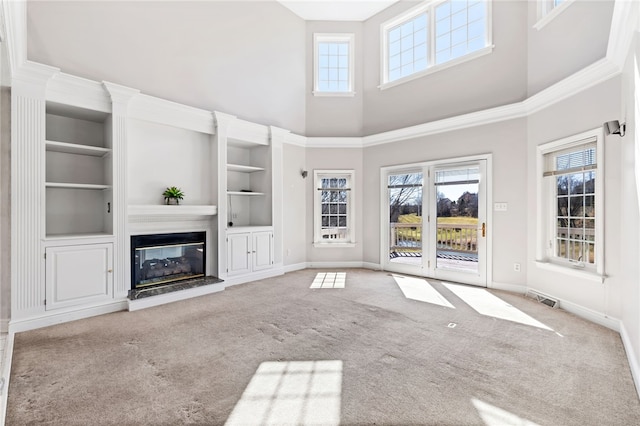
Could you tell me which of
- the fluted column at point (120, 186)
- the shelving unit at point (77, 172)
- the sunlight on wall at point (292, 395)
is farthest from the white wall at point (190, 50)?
the sunlight on wall at point (292, 395)

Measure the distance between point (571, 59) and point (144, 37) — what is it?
18.9 ft

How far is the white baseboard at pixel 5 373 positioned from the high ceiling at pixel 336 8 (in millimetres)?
6715

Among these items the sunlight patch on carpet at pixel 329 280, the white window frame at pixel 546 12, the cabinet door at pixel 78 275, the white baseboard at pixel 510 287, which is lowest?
the sunlight patch on carpet at pixel 329 280

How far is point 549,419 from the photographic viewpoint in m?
1.88

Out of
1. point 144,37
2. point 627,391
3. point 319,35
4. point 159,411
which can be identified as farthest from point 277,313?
point 319,35

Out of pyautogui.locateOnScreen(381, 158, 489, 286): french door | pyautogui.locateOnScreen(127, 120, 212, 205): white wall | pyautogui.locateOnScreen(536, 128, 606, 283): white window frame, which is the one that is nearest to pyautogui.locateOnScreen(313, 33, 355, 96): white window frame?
pyautogui.locateOnScreen(381, 158, 489, 286): french door

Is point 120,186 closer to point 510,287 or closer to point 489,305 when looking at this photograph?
point 489,305

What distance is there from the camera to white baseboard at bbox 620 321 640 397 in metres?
2.23

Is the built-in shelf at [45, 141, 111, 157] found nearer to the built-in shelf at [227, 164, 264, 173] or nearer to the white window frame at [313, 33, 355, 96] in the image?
the built-in shelf at [227, 164, 264, 173]

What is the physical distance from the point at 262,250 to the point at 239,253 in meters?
0.48

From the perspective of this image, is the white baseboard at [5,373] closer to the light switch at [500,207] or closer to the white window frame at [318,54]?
the light switch at [500,207]

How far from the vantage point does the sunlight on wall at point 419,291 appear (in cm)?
429

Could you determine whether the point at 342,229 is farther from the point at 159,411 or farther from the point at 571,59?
the point at 159,411

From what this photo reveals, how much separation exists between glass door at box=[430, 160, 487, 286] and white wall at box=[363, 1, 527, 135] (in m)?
1.11
